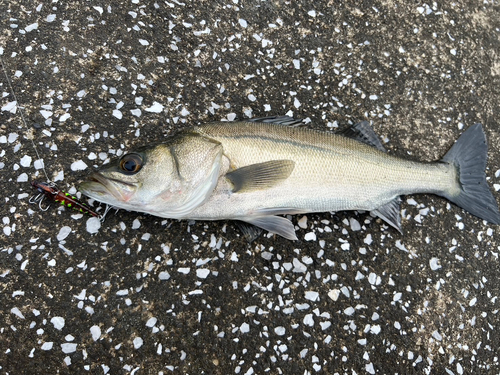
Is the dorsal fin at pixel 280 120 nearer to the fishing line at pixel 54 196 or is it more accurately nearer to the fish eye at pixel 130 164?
the fish eye at pixel 130 164

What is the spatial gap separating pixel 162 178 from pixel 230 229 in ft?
1.84

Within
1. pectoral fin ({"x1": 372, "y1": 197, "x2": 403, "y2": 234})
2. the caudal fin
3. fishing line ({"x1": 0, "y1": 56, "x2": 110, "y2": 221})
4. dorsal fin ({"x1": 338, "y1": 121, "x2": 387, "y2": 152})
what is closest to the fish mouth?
fishing line ({"x1": 0, "y1": 56, "x2": 110, "y2": 221})

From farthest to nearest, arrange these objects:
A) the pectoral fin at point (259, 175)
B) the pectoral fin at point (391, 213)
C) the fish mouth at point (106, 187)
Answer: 1. the pectoral fin at point (391, 213)
2. the pectoral fin at point (259, 175)
3. the fish mouth at point (106, 187)

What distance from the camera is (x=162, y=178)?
6.16 ft

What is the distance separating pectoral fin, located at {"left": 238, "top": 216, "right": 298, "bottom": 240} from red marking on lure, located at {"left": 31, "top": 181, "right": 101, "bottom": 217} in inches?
35.4

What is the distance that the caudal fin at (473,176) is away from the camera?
2.41 m

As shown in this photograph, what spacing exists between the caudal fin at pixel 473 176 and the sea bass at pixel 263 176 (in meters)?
0.13

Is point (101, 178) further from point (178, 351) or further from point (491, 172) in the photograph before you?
point (491, 172)

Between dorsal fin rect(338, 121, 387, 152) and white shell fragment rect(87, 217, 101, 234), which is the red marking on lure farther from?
dorsal fin rect(338, 121, 387, 152)

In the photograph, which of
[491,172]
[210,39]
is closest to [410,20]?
[491,172]

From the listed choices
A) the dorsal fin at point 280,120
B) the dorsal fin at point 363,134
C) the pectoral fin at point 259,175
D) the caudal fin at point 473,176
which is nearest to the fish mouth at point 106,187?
the pectoral fin at point 259,175

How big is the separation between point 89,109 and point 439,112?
2406 millimetres

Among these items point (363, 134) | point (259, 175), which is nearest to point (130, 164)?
point (259, 175)

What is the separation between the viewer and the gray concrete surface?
6.73 ft
